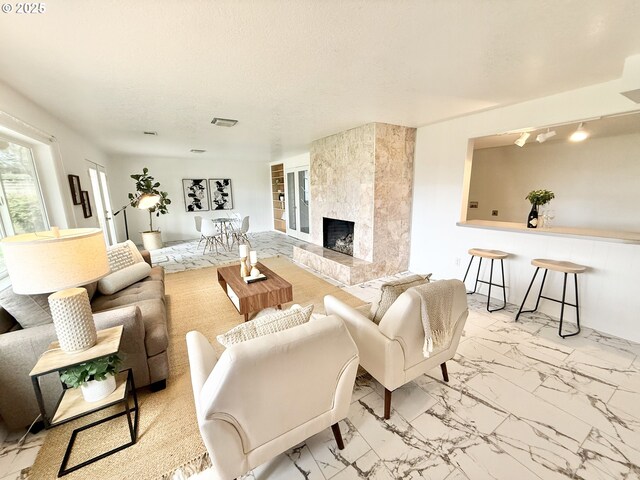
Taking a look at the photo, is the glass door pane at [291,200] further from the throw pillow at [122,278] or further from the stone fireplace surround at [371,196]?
the throw pillow at [122,278]

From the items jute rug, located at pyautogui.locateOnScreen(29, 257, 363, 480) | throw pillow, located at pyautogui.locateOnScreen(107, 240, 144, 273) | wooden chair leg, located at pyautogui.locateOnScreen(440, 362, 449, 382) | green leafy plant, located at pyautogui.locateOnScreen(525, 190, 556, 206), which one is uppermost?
green leafy plant, located at pyautogui.locateOnScreen(525, 190, 556, 206)

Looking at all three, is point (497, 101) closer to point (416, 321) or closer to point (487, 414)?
point (416, 321)

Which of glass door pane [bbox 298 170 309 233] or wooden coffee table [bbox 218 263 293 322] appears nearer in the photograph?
wooden coffee table [bbox 218 263 293 322]

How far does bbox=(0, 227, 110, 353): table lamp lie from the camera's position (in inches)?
45.3

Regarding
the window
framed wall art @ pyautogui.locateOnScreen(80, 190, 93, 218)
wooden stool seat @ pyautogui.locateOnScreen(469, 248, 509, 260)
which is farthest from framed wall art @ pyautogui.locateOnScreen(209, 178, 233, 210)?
wooden stool seat @ pyautogui.locateOnScreen(469, 248, 509, 260)

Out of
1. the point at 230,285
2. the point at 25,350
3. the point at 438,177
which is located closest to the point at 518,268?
the point at 438,177

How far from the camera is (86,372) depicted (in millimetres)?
1337

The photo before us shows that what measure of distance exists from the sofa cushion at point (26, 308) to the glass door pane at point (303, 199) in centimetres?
528

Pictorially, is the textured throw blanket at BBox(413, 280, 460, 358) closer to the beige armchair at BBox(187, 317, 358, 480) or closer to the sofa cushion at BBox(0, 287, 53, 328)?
the beige armchair at BBox(187, 317, 358, 480)

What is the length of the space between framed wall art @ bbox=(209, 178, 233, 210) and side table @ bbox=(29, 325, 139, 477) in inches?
254

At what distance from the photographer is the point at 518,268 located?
3.02 metres

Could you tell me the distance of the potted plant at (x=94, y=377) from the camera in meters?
1.33

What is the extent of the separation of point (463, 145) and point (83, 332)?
13.8 ft

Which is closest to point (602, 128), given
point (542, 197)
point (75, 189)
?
point (542, 197)
